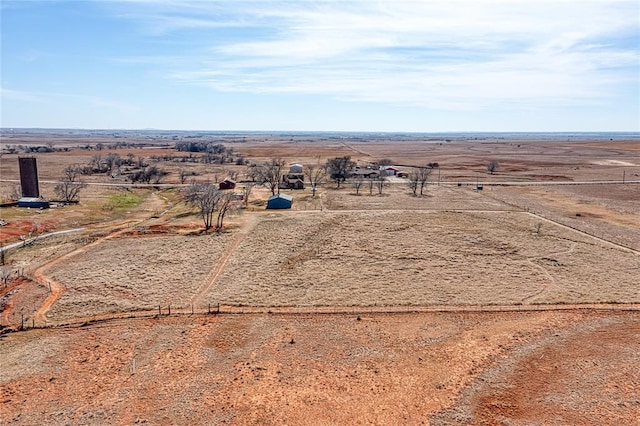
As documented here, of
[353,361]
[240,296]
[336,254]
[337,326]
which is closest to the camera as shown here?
[353,361]

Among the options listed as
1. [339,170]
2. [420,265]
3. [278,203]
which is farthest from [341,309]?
[339,170]

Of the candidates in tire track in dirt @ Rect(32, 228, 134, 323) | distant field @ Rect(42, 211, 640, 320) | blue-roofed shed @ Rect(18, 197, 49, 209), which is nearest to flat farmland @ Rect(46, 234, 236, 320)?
distant field @ Rect(42, 211, 640, 320)

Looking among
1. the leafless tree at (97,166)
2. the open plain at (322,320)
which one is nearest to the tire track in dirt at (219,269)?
the open plain at (322,320)

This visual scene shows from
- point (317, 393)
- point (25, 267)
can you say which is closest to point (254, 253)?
point (25, 267)

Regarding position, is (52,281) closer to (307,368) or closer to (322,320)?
(322,320)

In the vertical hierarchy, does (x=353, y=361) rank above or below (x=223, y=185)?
below

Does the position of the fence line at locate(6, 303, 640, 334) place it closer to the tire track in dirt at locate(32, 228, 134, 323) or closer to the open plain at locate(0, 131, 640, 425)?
the open plain at locate(0, 131, 640, 425)

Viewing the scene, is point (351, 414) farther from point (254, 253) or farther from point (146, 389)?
point (254, 253)
